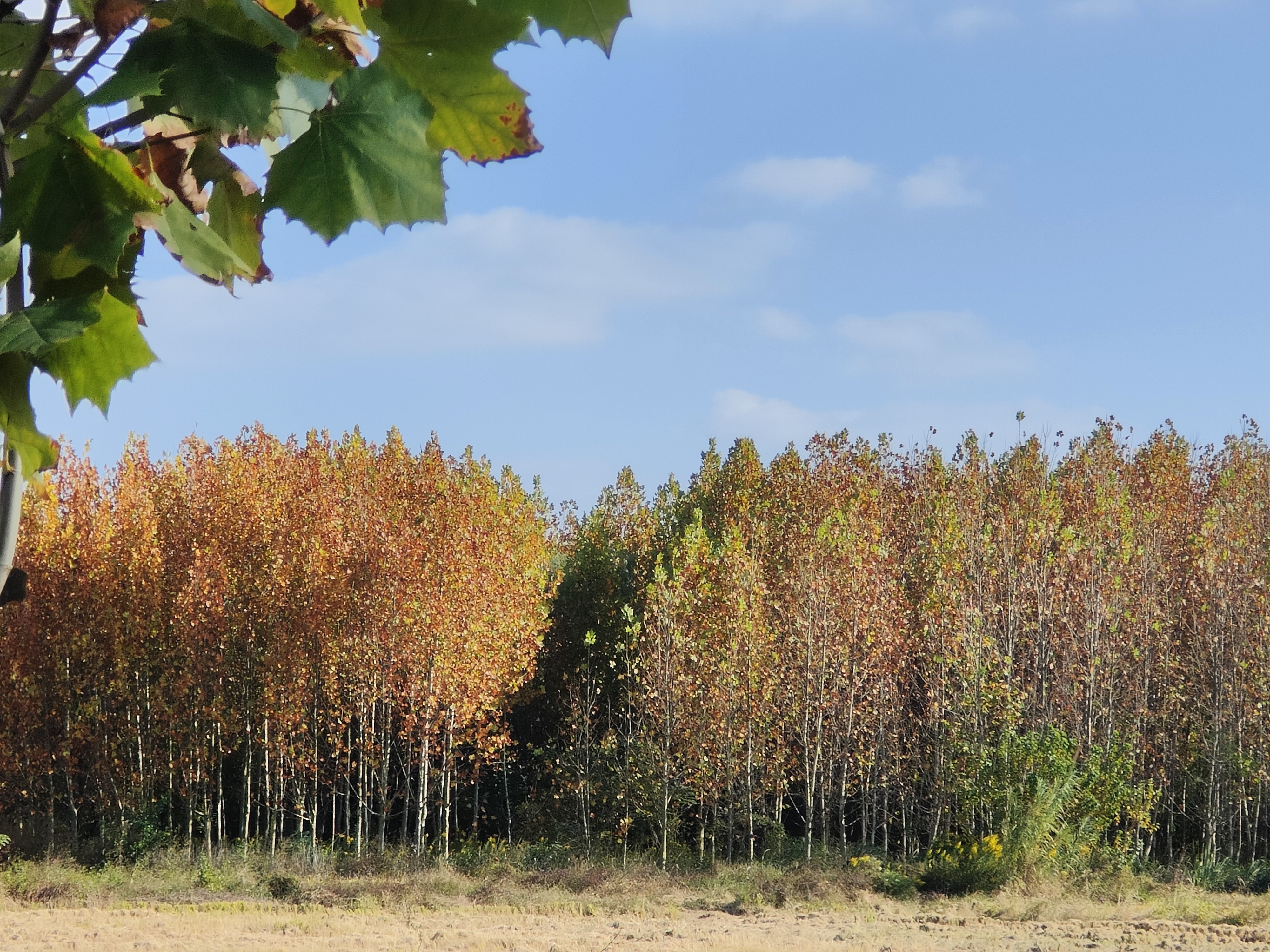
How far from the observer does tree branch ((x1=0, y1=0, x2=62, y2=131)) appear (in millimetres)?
712

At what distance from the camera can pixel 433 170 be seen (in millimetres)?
675

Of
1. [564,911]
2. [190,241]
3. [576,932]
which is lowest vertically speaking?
[564,911]

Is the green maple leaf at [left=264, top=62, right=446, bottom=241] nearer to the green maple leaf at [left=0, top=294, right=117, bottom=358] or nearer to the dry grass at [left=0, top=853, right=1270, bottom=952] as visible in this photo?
the green maple leaf at [left=0, top=294, right=117, bottom=358]

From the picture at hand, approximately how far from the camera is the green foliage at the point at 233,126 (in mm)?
648

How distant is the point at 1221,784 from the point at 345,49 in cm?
2169

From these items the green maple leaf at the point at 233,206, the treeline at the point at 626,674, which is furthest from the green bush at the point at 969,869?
the green maple leaf at the point at 233,206

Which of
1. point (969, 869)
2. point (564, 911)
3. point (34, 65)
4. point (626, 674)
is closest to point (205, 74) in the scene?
point (34, 65)

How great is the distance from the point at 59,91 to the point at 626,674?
1864 cm

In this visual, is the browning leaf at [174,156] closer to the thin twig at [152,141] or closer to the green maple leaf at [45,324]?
the thin twig at [152,141]

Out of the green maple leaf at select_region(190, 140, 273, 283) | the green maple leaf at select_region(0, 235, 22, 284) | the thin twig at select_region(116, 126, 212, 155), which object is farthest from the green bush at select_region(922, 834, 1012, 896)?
the green maple leaf at select_region(0, 235, 22, 284)

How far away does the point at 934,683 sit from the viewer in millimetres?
18391

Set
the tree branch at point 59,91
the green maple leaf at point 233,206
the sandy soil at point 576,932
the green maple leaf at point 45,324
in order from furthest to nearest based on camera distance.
A: the sandy soil at point 576,932 < the green maple leaf at point 233,206 < the tree branch at point 59,91 < the green maple leaf at point 45,324

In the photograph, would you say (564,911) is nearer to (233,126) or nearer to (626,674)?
(626,674)

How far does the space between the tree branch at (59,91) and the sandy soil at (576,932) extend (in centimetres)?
1133
